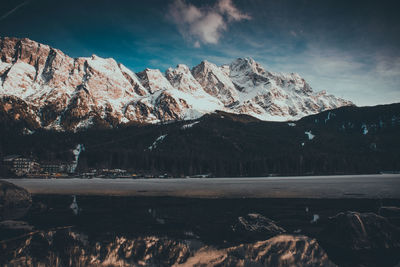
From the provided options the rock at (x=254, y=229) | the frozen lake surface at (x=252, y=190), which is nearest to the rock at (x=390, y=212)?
the rock at (x=254, y=229)

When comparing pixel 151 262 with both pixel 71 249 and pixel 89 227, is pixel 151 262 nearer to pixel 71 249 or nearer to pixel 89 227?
pixel 71 249

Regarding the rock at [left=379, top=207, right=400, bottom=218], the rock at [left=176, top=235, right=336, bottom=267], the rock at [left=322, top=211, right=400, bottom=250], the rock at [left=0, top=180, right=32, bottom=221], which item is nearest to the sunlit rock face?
the rock at [left=176, top=235, right=336, bottom=267]

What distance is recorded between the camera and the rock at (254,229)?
24.5 m

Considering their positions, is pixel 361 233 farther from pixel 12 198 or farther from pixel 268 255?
pixel 12 198

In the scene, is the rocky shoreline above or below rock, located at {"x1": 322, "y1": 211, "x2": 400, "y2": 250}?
below

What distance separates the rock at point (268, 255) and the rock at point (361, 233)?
2278mm

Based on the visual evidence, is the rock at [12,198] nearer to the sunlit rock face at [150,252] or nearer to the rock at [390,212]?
→ the sunlit rock face at [150,252]

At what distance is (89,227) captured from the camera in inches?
1117

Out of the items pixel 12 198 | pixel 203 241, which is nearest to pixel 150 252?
pixel 203 241

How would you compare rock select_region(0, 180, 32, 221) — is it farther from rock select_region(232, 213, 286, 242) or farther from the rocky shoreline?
rock select_region(232, 213, 286, 242)

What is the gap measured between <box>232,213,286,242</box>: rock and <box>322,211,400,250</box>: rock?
449cm

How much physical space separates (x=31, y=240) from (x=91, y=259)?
7713 mm

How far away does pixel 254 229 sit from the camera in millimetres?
26375

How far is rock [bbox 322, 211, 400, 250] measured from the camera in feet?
72.1
